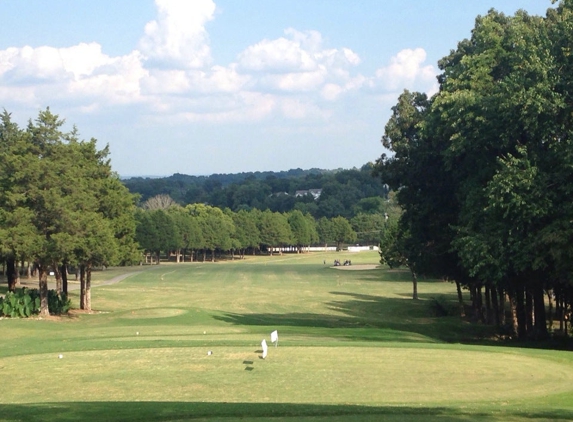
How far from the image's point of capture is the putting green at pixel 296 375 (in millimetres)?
17562

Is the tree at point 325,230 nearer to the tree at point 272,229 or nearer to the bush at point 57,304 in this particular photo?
the tree at point 272,229

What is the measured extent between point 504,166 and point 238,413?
63.6ft

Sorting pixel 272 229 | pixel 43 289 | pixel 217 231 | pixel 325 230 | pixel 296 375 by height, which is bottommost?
pixel 296 375

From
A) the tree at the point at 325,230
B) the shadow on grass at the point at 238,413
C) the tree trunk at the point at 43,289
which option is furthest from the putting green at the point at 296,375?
the tree at the point at 325,230

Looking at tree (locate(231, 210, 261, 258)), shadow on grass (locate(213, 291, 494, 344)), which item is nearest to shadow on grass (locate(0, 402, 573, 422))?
shadow on grass (locate(213, 291, 494, 344))

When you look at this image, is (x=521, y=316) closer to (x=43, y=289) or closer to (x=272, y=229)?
(x=43, y=289)

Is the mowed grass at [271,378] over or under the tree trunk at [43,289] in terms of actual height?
under

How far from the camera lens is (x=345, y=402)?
16.6 m

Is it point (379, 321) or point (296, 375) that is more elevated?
point (296, 375)

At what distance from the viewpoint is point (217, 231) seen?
156500mm

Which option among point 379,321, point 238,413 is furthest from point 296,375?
point 379,321

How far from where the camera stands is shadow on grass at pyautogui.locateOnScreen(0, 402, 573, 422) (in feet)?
45.8

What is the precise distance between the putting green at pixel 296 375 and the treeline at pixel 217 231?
108688mm

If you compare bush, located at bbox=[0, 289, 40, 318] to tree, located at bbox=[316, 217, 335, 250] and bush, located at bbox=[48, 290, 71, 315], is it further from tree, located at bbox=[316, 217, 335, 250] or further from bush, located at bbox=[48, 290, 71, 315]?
tree, located at bbox=[316, 217, 335, 250]
